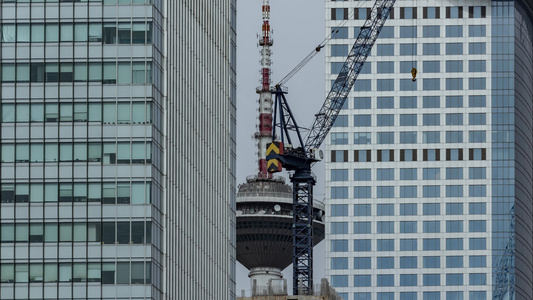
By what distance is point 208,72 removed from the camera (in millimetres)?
185750

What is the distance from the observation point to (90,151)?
529 ft

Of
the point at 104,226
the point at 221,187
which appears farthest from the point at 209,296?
the point at 104,226

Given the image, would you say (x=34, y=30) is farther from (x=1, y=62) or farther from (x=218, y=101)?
(x=218, y=101)

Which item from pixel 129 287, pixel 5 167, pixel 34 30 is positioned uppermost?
pixel 34 30

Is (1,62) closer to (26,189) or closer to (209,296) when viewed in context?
(26,189)

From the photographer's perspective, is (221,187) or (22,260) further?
(221,187)

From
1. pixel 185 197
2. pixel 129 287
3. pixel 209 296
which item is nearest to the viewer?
pixel 129 287

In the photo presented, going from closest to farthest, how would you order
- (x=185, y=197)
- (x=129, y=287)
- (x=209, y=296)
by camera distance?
1. (x=129, y=287)
2. (x=185, y=197)
3. (x=209, y=296)

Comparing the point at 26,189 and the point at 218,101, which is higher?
the point at 218,101

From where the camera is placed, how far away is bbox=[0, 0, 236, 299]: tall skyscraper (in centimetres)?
→ 15812

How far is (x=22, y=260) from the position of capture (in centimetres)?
15862

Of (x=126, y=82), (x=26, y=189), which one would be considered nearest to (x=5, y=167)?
(x=26, y=189)

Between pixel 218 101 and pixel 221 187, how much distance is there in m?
8.67

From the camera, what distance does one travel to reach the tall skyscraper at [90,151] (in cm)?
15812
